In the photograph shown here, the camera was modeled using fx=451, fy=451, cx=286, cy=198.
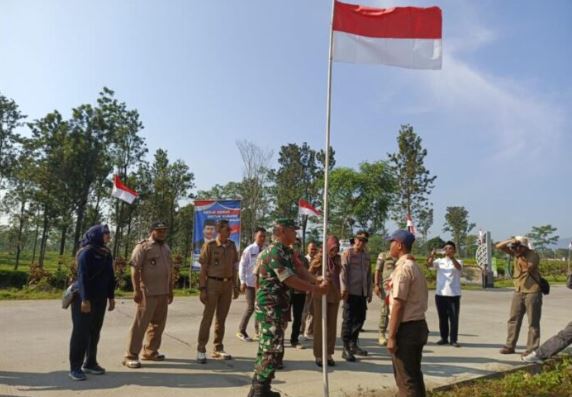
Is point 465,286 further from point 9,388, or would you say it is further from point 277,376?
point 9,388

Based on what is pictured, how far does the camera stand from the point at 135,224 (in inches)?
1544

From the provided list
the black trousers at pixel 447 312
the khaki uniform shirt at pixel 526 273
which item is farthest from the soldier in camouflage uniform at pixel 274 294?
the black trousers at pixel 447 312

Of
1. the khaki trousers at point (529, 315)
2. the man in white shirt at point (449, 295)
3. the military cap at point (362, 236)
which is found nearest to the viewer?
the khaki trousers at point (529, 315)

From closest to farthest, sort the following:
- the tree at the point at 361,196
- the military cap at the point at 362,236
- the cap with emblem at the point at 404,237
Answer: the cap with emblem at the point at 404,237 < the military cap at the point at 362,236 < the tree at the point at 361,196

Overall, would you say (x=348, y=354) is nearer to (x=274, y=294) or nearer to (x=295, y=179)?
(x=274, y=294)

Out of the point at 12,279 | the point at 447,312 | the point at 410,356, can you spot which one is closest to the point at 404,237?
the point at 410,356

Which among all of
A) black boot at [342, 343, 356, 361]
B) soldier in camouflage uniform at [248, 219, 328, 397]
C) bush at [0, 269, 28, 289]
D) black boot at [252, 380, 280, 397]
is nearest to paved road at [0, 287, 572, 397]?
black boot at [342, 343, 356, 361]

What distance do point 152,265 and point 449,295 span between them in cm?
523

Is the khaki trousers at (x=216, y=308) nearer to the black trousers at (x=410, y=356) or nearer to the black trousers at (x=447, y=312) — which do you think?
the black trousers at (x=410, y=356)

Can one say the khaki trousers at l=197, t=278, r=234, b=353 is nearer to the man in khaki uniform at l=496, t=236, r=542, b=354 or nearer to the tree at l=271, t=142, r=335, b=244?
the man in khaki uniform at l=496, t=236, r=542, b=354

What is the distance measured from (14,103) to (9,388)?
35.1 m

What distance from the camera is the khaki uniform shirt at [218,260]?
6387 mm

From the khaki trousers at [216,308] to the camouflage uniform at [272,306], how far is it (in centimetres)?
198

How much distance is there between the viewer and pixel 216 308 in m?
6.39
